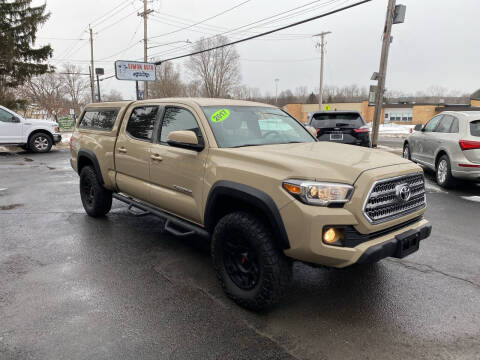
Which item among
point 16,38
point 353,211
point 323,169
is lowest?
point 353,211

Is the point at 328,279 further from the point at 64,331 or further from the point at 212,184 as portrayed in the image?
the point at 64,331

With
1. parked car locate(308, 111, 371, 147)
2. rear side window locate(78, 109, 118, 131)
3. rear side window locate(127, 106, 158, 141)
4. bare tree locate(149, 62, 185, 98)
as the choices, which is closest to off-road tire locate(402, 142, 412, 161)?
parked car locate(308, 111, 371, 147)

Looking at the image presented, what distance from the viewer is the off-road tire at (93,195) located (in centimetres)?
548

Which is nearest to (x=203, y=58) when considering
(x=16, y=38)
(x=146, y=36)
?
(x=146, y=36)

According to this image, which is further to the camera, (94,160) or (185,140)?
(94,160)

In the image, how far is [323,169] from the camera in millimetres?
2752

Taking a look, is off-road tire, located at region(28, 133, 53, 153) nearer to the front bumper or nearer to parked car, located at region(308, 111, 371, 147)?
parked car, located at region(308, 111, 371, 147)

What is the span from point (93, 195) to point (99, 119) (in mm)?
1194

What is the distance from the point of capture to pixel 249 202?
2.91 meters

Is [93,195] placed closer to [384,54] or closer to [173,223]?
[173,223]

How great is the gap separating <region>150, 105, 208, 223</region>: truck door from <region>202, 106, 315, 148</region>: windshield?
0.67 feet

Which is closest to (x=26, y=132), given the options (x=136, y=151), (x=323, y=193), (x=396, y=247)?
A: (x=136, y=151)

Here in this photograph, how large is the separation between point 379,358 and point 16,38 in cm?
2973

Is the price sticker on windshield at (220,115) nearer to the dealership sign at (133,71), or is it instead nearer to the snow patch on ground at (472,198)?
the snow patch on ground at (472,198)
